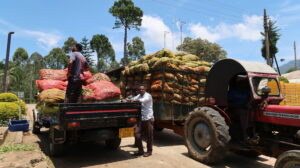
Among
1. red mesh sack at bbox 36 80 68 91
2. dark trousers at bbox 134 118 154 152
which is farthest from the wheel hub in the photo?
red mesh sack at bbox 36 80 68 91

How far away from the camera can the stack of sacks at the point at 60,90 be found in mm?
5961

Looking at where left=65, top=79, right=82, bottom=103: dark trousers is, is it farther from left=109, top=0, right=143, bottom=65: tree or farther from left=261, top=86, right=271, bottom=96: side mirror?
left=109, top=0, right=143, bottom=65: tree

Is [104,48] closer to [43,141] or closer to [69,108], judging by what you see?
[43,141]

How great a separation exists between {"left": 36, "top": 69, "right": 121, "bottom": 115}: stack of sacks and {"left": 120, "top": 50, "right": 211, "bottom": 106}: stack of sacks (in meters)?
1.45

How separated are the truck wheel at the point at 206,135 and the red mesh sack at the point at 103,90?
222cm

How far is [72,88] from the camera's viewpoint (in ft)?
18.2

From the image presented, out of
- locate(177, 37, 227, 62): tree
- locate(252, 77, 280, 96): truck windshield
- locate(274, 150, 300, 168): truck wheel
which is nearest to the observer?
locate(274, 150, 300, 168): truck wheel

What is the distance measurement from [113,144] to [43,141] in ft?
8.63

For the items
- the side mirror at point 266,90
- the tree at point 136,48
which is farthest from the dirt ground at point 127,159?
the tree at point 136,48

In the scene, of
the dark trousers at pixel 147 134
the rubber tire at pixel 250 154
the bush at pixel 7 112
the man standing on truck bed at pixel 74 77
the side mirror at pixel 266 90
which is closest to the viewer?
the side mirror at pixel 266 90

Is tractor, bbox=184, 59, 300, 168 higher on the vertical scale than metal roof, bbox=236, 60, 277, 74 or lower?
lower

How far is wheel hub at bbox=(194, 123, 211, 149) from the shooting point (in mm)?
5287

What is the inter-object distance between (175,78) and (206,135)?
254 centimetres

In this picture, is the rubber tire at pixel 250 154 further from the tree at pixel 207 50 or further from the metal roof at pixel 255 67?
the tree at pixel 207 50
